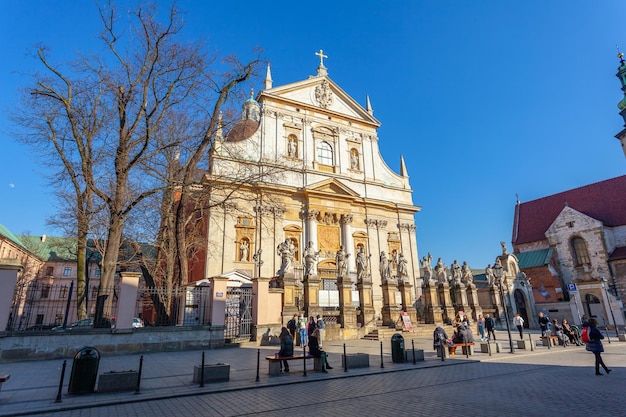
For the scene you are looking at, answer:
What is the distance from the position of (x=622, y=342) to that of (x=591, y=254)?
22107 millimetres

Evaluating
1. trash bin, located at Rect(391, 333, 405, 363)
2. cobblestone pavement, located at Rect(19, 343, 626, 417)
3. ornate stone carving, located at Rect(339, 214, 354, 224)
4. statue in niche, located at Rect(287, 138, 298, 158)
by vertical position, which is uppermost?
statue in niche, located at Rect(287, 138, 298, 158)

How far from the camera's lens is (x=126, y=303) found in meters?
12.7

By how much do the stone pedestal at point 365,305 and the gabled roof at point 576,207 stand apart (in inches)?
1197

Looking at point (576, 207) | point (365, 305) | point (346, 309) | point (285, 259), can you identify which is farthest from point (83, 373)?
point (576, 207)

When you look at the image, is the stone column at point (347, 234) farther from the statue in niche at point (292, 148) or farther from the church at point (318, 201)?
the statue in niche at point (292, 148)

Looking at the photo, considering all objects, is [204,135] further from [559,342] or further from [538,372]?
[559,342]

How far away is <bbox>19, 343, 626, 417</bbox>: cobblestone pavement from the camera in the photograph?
5.79 metres

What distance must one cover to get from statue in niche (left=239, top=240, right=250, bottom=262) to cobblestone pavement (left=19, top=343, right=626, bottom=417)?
17935mm

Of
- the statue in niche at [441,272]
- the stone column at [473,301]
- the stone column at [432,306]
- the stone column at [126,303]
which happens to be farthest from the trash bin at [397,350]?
the stone column at [473,301]

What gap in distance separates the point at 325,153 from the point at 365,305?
17.5 m

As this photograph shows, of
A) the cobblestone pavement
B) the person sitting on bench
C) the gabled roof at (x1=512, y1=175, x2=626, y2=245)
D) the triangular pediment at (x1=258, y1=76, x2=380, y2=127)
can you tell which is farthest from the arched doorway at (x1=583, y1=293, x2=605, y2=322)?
the person sitting on bench

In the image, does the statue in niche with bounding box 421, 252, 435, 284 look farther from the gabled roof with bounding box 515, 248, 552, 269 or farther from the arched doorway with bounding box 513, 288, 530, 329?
the gabled roof with bounding box 515, 248, 552, 269

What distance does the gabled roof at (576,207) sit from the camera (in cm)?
3641

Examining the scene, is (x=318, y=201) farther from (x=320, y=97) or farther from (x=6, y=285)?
(x=6, y=285)
